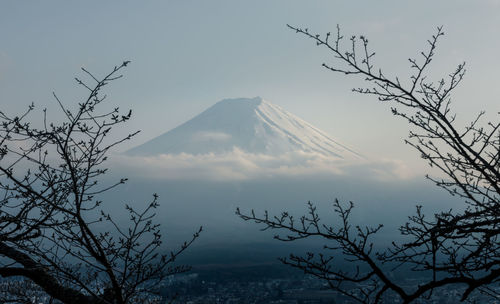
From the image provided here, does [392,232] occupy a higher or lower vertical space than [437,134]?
lower

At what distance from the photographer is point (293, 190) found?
19362 cm

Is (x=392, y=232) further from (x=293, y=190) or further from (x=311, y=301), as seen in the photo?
(x=311, y=301)

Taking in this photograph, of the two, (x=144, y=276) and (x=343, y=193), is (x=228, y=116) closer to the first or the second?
(x=343, y=193)

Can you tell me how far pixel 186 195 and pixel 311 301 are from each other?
14830 cm

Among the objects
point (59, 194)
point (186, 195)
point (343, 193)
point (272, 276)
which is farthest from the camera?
point (186, 195)

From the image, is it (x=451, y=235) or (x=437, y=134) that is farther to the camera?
(x=437, y=134)

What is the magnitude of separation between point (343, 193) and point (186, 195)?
2656 inches

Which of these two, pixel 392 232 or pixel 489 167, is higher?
pixel 489 167

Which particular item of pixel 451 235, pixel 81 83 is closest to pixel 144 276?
pixel 81 83

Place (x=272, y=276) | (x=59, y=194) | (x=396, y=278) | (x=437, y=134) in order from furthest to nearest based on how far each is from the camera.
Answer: (x=272, y=276) → (x=396, y=278) → (x=59, y=194) → (x=437, y=134)

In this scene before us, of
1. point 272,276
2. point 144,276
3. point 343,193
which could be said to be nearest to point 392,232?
point 343,193

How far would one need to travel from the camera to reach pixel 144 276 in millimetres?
4871

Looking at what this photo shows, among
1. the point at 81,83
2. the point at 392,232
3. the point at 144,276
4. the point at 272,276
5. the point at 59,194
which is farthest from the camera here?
the point at 392,232

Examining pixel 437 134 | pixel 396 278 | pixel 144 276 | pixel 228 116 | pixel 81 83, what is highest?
pixel 228 116
